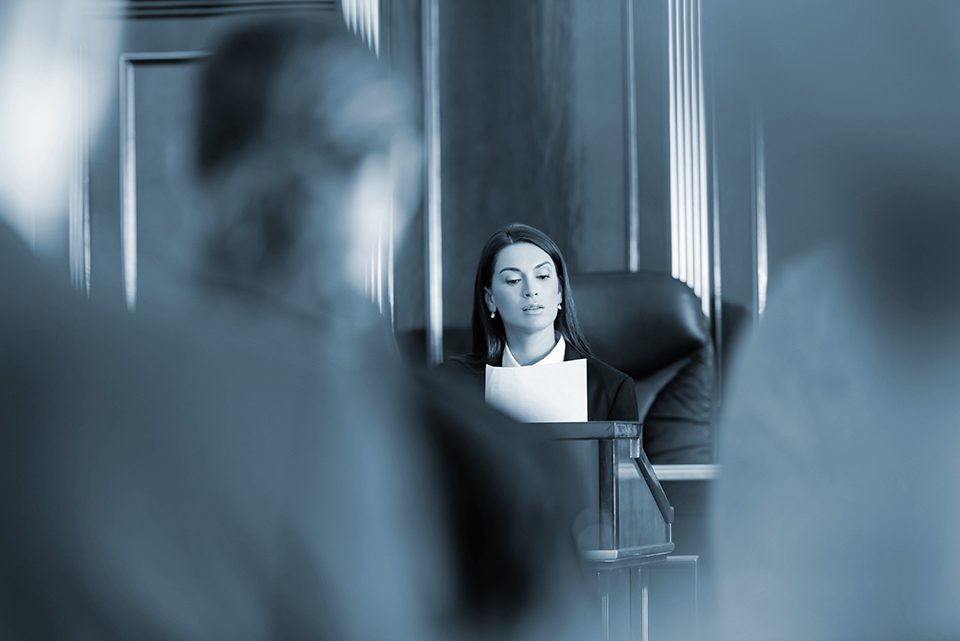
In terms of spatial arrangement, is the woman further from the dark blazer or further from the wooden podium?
the wooden podium

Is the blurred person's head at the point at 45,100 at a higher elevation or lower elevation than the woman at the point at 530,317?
higher

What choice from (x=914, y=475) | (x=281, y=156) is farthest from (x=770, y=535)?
(x=281, y=156)

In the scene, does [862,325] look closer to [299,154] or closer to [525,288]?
[299,154]

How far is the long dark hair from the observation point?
154 cm

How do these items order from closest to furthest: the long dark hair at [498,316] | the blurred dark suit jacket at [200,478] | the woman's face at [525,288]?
→ the blurred dark suit jacket at [200,478] → the woman's face at [525,288] → the long dark hair at [498,316]

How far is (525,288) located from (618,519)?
41.9 inches

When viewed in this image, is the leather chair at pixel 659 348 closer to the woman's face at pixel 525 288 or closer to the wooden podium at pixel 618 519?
the woman's face at pixel 525 288

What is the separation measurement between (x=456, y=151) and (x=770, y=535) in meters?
2.24

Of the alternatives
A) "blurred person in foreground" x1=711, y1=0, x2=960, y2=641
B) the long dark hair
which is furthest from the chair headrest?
"blurred person in foreground" x1=711, y1=0, x2=960, y2=641

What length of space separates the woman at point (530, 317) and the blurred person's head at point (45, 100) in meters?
0.94

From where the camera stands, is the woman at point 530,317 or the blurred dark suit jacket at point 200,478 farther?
the woman at point 530,317

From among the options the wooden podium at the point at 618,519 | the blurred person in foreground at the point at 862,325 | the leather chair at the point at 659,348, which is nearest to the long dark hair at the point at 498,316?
the leather chair at the point at 659,348

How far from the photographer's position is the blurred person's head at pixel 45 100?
0.19 meters

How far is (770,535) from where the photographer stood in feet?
0.91
